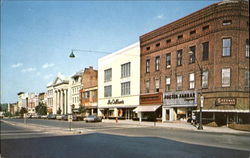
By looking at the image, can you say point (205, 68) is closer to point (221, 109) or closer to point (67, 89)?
point (221, 109)

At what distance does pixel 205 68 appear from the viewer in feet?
102

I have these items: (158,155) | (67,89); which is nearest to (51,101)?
(67,89)

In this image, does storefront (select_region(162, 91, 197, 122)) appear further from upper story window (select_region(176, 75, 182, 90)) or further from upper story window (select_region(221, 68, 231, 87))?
upper story window (select_region(221, 68, 231, 87))

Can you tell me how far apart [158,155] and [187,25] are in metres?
27.9

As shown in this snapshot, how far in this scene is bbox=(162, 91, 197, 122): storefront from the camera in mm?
32969

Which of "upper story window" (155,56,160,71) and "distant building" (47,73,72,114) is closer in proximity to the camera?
"upper story window" (155,56,160,71)

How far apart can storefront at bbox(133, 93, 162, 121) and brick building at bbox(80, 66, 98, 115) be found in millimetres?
21274

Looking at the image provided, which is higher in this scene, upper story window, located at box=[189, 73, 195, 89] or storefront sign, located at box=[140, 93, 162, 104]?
upper story window, located at box=[189, 73, 195, 89]

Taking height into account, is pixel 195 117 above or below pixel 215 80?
below

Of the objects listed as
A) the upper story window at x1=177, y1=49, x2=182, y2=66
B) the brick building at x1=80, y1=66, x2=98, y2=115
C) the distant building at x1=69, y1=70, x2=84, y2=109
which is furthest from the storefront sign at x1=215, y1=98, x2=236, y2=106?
the distant building at x1=69, y1=70, x2=84, y2=109

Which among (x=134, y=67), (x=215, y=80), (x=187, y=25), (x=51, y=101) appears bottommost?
(x=51, y=101)

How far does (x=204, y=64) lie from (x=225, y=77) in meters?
3.77

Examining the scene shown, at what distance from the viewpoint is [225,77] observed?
28094 mm

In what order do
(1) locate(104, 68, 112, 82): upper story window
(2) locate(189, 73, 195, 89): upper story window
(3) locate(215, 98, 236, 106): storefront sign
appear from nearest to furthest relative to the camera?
1. (3) locate(215, 98, 236, 106): storefront sign
2. (2) locate(189, 73, 195, 89): upper story window
3. (1) locate(104, 68, 112, 82): upper story window
